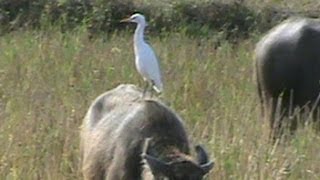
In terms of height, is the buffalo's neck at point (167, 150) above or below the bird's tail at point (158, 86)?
above

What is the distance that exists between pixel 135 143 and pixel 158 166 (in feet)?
2.00

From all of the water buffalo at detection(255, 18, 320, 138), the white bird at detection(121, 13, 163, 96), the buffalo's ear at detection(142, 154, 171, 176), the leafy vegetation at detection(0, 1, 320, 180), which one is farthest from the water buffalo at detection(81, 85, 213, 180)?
the water buffalo at detection(255, 18, 320, 138)

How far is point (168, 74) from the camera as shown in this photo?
886cm

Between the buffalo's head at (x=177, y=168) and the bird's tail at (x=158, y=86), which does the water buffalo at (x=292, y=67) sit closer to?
the bird's tail at (x=158, y=86)

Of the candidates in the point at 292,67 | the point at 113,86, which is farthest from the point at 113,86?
the point at 292,67

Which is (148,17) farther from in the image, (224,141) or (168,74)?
(224,141)

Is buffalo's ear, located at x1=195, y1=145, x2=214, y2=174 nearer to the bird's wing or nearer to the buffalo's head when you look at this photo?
the buffalo's head

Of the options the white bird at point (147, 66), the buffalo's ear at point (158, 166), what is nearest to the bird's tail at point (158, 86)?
the white bird at point (147, 66)

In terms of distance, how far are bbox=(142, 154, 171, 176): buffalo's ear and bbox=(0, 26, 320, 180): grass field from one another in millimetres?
1043

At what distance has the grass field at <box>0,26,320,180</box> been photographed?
586cm

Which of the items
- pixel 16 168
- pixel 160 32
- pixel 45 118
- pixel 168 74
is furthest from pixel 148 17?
pixel 16 168

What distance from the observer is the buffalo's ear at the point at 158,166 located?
448cm

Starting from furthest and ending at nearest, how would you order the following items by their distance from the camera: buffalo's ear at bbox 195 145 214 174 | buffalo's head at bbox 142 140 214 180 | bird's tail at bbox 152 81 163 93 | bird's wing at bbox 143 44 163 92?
1. bird's wing at bbox 143 44 163 92
2. bird's tail at bbox 152 81 163 93
3. buffalo's ear at bbox 195 145 214 174
4. buffalo's head at bbox 142 140 214 180

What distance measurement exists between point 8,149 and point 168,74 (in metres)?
3.20
